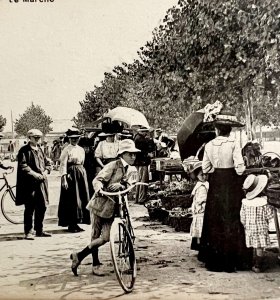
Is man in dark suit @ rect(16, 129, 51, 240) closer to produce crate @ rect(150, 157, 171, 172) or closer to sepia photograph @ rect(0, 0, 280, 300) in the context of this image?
sepia photograph @ rect(0, 0, 280, 300)

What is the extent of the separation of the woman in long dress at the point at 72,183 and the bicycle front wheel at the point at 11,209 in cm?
38

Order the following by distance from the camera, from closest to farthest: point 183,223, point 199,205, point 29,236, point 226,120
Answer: point 226,120 < point 199,205 < point 29,236 < point 183,223

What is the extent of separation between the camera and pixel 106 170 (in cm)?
387

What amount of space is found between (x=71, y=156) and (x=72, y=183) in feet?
0.84

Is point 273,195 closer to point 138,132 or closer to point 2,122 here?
point 138,132

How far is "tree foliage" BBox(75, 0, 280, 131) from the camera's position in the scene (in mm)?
4340

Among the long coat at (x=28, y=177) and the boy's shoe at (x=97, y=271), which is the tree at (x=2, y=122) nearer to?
the long coat at (x=28, y=177)

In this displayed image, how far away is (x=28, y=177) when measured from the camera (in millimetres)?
5086

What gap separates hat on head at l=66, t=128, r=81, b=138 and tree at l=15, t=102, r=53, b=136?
1.03 feet

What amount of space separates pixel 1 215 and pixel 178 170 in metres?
1.73

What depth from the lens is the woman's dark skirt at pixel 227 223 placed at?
4043 mm

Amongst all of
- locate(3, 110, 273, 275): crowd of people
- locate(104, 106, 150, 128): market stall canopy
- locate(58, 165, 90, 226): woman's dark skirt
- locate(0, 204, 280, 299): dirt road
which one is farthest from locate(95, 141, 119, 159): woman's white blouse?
locate(0, 204, 280, 299): dirt road

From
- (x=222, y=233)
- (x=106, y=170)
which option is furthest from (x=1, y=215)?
(x=222, y=233)

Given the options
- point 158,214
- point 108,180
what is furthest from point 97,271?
point 158,214
